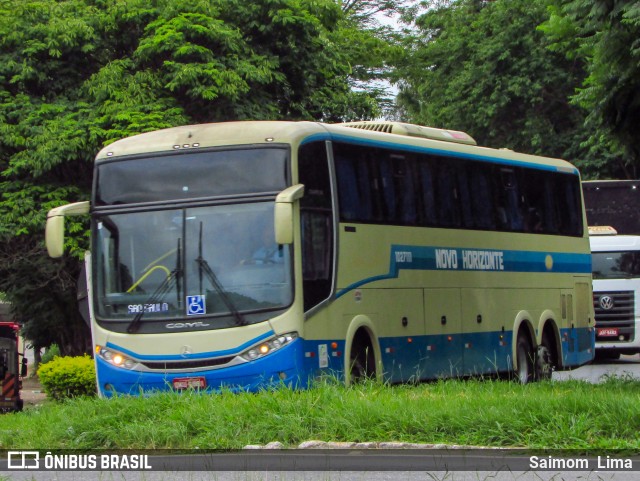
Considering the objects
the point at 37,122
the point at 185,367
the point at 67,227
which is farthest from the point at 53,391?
the point at 185,367

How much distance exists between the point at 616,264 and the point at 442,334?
11986mm

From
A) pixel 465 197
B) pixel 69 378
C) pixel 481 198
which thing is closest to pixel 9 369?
pixel 69 378

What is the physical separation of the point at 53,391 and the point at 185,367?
791 centimetres

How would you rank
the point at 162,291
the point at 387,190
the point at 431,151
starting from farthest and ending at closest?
the point at 431,151 → the point at 387,190 → the point at 162,291

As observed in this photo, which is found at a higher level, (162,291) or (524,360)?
(162,291)

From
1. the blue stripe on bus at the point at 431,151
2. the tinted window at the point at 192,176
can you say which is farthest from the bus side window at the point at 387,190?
the tinted window at the point at 192,176

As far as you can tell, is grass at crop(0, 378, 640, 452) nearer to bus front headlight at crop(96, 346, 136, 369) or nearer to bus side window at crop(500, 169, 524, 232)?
bus front headlight at crop(96, 346, 136, 369)

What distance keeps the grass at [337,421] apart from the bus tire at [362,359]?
246cm

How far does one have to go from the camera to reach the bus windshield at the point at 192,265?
14.4 metres

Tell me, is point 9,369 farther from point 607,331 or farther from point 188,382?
point 188,382

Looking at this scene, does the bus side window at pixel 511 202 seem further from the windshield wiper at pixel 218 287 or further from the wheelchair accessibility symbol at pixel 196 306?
the wheelchair accessibility symbol at pixel 196 306

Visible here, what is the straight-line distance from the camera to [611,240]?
28.5m

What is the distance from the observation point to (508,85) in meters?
39.2

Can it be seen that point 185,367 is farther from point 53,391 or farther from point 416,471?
point 53,391
